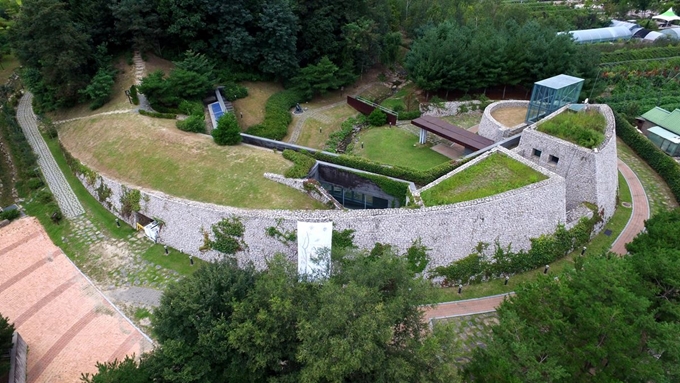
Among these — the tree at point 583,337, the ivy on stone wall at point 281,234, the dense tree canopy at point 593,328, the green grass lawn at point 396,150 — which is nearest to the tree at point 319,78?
the green grass lawn at point 396,150

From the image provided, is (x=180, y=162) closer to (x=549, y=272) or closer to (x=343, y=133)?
(x=343, y=133)

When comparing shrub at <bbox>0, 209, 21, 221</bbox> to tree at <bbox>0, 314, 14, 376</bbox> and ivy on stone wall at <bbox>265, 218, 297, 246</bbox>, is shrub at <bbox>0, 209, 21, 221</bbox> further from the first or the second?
ivy on stone wall at <bbox>265, 218, 297, 246</bbox>

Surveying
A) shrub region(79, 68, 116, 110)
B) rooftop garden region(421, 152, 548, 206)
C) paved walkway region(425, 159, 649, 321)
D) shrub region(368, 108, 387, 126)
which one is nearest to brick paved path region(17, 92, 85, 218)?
shrub region(79, 68, 116, 110)

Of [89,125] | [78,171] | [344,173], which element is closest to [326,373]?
[344,173]

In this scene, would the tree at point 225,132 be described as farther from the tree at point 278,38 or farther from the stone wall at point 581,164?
the stone wall at point 581,164

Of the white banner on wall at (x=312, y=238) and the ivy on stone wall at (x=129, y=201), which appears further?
the ivy on stone wall at (x=129, y=201)

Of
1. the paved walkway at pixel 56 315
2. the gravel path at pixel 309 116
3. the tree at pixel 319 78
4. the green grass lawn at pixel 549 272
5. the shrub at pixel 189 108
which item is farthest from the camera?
the tree at pixel 319 78
